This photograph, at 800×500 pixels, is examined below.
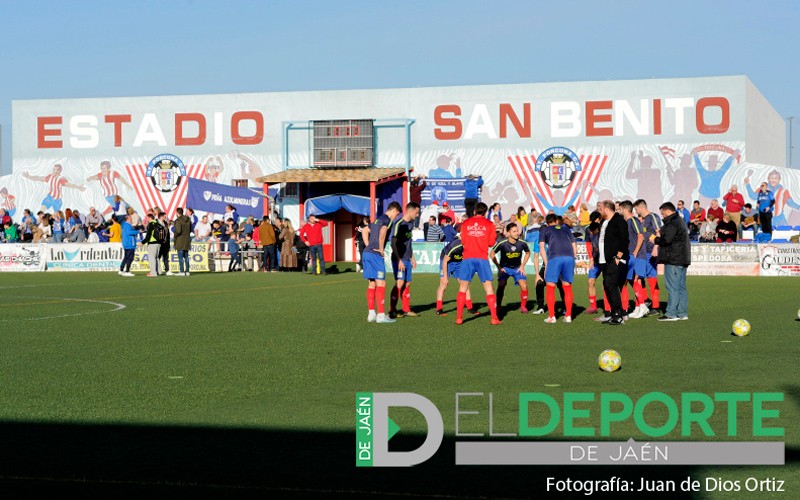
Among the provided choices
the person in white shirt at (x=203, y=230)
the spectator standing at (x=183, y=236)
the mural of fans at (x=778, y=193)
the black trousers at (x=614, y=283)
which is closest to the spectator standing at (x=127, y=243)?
the spectator standing at (x=183, y=236)

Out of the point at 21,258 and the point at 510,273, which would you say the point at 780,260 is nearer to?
the point at 510,273

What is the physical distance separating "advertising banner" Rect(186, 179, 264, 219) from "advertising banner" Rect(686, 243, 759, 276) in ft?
57.7

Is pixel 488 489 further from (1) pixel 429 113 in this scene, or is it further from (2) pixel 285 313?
(1) pixel 429 113

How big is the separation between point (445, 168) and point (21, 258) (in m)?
16.2

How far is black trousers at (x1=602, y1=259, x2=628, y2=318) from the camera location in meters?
16.6

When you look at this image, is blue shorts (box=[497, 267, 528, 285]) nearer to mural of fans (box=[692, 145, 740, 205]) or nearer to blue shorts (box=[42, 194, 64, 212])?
mural of fans (box=[692, 145, 740, 205])

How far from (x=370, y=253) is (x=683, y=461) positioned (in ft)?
34.6

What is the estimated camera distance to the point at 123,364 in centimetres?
1184

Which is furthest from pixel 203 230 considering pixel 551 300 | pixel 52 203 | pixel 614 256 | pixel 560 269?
pixel 614 256

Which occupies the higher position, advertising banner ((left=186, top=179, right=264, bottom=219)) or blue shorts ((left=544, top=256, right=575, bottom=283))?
advertising banner ((left=186, top=179, right=264, bottom=219))

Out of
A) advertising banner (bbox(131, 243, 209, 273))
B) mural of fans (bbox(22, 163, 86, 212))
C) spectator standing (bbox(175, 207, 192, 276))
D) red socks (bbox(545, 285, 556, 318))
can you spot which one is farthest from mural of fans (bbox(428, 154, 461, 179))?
red socks (bbox(545, 285, 556, 318))

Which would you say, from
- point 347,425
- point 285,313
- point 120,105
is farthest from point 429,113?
point 347,425

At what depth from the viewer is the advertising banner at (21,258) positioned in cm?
3906

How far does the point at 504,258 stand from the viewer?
18.6 meters
